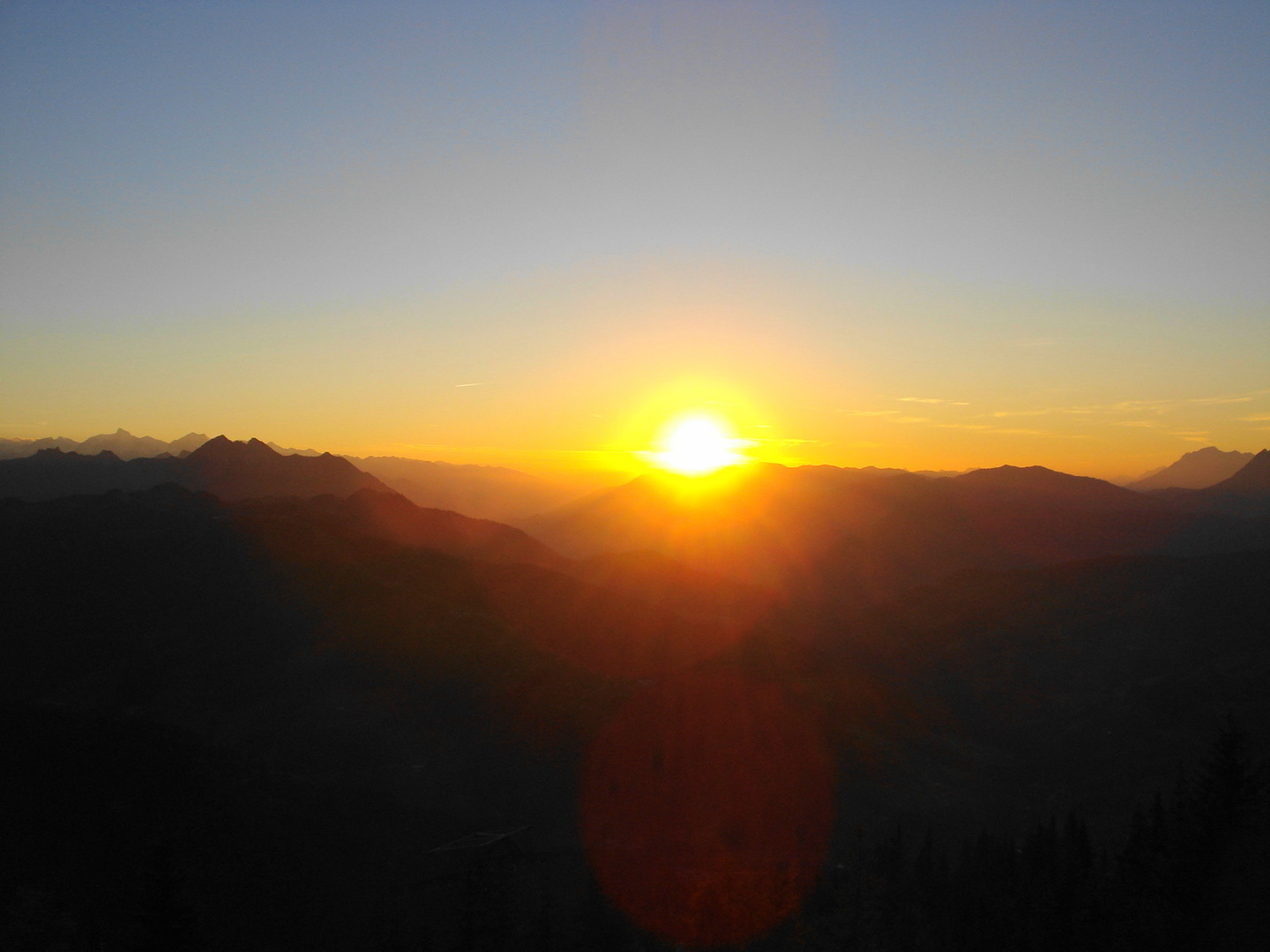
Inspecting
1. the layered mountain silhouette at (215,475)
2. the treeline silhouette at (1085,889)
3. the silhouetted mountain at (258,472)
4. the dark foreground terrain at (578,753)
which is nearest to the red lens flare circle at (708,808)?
the dark foreground terrain at (578,753)

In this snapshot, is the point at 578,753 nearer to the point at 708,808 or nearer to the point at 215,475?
the point at 708,808

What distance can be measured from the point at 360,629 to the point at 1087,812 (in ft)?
208

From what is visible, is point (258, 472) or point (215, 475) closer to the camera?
point (215, 475)

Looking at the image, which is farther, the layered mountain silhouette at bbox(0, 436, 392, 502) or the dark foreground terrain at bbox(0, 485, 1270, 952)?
the layered mountain silhouette at bbox(0, 436, 392, 502)

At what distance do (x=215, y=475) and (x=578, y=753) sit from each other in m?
133

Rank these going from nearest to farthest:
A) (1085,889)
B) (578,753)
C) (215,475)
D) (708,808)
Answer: (1085,889) → (708,808) → (578,753) → (215,475)

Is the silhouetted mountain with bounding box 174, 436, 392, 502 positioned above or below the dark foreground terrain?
above

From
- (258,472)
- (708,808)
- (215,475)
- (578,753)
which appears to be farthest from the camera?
(258,472)

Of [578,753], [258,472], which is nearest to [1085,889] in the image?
[578,753]

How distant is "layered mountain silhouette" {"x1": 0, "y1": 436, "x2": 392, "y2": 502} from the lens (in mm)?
168250

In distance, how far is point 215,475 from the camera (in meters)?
169

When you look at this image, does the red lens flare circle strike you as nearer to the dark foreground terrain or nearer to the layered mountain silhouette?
the dark foreground terrain

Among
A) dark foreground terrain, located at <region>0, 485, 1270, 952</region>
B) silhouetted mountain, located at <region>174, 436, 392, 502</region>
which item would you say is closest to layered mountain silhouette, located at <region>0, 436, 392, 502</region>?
silhouetted mountain, located at <region>174, 436, 392, 502</region>

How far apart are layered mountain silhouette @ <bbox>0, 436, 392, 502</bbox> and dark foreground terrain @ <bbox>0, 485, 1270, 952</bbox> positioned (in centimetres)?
5327
